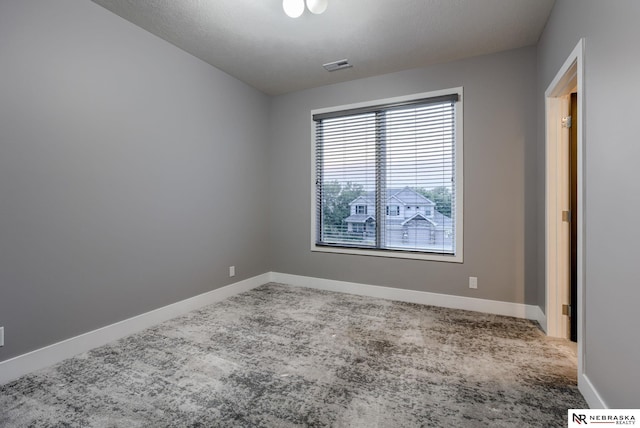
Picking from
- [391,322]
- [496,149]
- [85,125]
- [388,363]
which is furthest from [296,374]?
[496,149]

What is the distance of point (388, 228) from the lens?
391 cm

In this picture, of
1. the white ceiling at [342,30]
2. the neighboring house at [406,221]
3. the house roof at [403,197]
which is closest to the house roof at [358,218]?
the neighboring house at [406,221]

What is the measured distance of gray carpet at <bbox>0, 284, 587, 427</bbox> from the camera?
166 cm

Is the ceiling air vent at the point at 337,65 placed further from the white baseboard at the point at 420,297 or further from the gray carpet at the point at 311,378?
the gray carpet at the point at 311,378

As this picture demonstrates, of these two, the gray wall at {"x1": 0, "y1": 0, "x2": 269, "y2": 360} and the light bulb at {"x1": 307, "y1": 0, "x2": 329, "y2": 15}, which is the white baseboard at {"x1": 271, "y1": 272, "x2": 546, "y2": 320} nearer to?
the gray wall at {"x1": 0, "y1": 0, "x2": 269, "y2": 360}

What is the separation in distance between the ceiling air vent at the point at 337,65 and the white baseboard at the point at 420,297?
2.75 meters

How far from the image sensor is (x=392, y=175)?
152 inches

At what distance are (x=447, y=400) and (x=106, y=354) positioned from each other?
8.31ft

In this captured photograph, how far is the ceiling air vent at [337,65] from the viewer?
346 centimetres

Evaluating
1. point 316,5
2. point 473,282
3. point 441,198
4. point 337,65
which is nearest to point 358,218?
point 441,198

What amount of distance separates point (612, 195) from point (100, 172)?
348 centimetres

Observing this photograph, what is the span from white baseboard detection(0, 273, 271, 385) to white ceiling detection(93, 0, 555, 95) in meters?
2.73

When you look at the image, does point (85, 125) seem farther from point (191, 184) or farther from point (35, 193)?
point (191, 184)

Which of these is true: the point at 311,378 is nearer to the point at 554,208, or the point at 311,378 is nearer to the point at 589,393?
the point at 589,393
